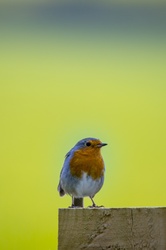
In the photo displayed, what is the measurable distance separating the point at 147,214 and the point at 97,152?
1.59 meters

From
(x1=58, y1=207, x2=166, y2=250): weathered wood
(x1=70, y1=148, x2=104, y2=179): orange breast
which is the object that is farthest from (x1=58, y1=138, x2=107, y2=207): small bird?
(x1=58, y1=207, x2=166, y2=250): weathered wood

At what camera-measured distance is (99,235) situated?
1.68 metres

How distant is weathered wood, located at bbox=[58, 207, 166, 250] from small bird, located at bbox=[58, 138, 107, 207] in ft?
4.94

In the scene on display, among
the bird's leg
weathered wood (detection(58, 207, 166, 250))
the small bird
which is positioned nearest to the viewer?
weathered wood (detection(58, 207, 166, 250))

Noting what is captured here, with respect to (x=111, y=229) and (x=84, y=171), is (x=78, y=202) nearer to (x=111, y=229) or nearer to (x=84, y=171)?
(x=84, y=171)

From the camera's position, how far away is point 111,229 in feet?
5.59

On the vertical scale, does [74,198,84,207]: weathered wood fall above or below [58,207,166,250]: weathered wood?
above

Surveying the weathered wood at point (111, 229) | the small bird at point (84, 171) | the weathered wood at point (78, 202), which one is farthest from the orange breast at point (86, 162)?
the weathered wood at point (111, 229)

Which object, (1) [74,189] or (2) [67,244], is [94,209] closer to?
(2) [67,244]

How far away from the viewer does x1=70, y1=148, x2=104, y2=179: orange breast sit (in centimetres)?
329

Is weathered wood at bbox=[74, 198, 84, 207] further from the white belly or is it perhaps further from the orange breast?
the orange breast

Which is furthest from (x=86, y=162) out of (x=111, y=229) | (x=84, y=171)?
(x=111, y=229)

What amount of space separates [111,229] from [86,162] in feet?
5.28

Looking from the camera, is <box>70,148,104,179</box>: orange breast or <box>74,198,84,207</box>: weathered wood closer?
<box>74,198,84,207</box>: weathered wood
